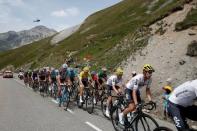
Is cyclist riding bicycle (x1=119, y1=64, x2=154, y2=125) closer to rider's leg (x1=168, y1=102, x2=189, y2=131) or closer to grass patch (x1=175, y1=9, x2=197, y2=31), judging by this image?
rider's leg (x1=168, y1=102, x2=189, y2=131)

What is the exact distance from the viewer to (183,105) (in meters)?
7.60

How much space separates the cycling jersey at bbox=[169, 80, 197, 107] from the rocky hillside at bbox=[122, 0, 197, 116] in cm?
1136

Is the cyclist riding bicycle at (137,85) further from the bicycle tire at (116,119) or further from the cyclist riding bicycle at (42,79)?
the cyclist riding bicycle at (42,79)

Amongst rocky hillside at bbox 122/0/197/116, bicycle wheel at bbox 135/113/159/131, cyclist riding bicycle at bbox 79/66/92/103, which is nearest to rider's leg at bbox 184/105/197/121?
bicycle wheel at bbox 135/113/159/131

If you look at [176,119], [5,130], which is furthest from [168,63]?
[176,119]

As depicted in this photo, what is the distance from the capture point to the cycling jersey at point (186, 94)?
23.7 feet

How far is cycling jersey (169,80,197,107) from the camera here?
7223mm

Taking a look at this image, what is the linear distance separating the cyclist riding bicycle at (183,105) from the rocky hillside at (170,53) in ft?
37.1

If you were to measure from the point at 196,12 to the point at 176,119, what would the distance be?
80.7ft

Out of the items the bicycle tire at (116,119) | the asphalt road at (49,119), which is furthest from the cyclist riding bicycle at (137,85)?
the asphalt road at (49,119)

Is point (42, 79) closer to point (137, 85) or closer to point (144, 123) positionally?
point (137, 85)

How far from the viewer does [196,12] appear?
3073cm

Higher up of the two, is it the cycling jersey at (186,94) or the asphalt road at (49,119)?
the cycling jersey at (186,94)

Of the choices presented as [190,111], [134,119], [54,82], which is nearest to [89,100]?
[54,82]
